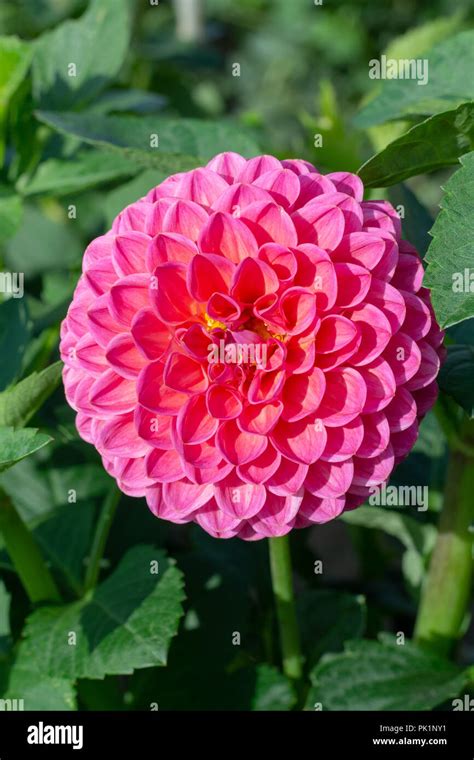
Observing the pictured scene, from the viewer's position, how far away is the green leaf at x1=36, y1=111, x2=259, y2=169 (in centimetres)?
94

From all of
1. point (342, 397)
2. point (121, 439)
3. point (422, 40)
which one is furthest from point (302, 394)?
point (422, 40)

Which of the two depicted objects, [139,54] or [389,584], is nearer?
[389,584]

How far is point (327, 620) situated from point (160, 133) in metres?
0.54

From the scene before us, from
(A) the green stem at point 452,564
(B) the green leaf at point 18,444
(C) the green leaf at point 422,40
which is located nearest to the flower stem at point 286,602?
(A) the green stem at point 452,564

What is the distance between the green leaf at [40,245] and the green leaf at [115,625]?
736 mm

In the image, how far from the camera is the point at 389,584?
1341mm

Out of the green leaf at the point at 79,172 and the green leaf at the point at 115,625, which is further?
the green leaf at the point at 79,172

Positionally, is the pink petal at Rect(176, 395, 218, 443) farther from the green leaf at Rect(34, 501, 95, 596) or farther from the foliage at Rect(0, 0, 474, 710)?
the green leaf at Rect(34, 501, 95, 596)

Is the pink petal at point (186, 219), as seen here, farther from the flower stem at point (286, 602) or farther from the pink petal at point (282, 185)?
the flower stem at point (286, 602)

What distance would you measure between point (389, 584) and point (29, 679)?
0.57 meters

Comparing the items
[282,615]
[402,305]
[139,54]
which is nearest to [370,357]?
[402,305]

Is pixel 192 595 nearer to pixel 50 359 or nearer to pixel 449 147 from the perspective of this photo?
pixel 50 359

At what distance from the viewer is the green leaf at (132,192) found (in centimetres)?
107

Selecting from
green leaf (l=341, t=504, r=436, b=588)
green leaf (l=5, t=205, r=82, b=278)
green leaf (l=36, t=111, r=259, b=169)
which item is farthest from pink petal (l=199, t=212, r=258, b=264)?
green leaf (l=5, t=205, r=82, b=278)
